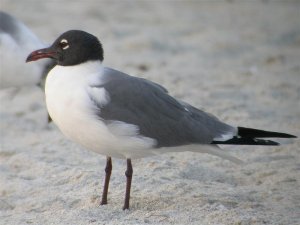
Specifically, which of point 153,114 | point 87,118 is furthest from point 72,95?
point 153,114

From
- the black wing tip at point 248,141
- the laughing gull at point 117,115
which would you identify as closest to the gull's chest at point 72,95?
the laughing gull at point 117,115

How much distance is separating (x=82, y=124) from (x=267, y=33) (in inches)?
167

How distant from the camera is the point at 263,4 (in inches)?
335

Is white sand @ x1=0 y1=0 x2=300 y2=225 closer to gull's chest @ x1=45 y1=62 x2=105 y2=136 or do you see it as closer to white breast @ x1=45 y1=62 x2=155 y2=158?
white breast @ x1=45 y1=62 x2=155 y2=158

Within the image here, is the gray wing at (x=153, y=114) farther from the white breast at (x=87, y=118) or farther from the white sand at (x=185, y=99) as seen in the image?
the white sand at (x=185, y=99)

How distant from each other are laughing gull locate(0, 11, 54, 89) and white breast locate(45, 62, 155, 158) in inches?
65.8

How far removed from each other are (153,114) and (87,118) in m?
0.33

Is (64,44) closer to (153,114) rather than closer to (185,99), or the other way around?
(153,114)

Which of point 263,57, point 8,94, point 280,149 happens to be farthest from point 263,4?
point 280,149

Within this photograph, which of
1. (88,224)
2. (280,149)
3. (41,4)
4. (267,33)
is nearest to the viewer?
(88,224)

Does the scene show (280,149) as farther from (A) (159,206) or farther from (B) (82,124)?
(B) (82,124)

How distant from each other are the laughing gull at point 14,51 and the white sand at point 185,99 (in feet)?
0.97

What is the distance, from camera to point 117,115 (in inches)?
142

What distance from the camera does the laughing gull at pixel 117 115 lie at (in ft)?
11.8
